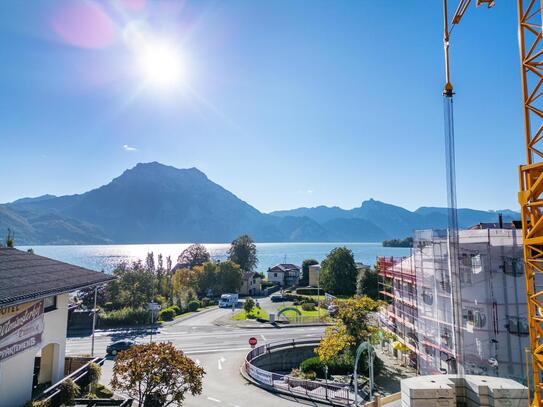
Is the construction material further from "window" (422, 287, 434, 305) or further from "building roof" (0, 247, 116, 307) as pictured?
"window" (422, 287, 434, 305)

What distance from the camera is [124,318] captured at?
47.7m

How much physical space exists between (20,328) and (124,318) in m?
37.0

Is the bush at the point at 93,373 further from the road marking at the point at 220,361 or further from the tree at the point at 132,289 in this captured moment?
the tree at the point at 132,289

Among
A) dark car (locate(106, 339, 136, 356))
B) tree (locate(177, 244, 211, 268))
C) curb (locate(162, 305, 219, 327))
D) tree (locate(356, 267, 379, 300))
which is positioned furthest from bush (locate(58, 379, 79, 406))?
tree (locate(177, 244, 211, 268))

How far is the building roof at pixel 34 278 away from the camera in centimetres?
1215

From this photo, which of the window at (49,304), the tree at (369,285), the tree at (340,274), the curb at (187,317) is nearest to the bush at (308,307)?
the tree at (369,285)

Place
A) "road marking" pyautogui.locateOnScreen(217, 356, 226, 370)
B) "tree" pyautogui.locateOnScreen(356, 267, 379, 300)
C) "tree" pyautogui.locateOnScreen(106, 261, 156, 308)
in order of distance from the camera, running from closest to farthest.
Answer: "road marking" pyautogui.locateOnScreen(217, 356, 226, 370)
"tree" pyautogui.locateOnScreen(106, 261, 156, 308)
"tree" pyautogui.locateOnScreen(356, 267, 379, 300)

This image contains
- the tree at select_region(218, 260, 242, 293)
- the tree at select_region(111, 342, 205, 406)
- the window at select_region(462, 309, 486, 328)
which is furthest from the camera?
the tree at select_region(218, 260, 242, 293)

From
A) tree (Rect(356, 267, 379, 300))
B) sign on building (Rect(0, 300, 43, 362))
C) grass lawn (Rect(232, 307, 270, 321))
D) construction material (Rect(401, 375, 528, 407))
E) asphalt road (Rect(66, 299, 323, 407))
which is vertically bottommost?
grass lawn (Rect(232, 307, 270, 321))

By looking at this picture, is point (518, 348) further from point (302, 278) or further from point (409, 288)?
point (302, 278)

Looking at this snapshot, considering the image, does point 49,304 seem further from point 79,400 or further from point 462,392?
point 462,392

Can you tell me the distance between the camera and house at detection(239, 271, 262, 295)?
3273 inches

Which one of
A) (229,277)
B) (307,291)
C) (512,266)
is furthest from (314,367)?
(307,291)

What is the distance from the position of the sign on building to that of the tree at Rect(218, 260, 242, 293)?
6246 centimetres
